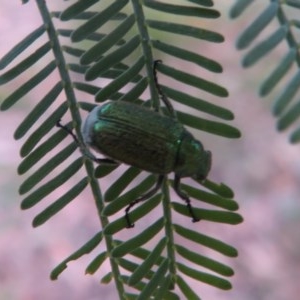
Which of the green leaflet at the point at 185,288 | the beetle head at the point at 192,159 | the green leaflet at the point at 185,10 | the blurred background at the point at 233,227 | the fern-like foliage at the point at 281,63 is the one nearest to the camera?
the fern-like foliage at the point at 281,63

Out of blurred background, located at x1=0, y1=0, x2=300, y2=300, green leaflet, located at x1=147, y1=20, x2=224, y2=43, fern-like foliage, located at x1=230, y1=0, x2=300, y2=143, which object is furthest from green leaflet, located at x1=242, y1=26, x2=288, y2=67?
blurred background, located at x1=0, y1=0, x2=300, y2=300

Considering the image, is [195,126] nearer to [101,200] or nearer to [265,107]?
[101,200]

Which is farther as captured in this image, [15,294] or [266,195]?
[266,195]

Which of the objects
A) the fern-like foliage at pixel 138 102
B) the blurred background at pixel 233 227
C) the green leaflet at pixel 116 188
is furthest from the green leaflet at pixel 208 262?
the blurred background at pixel 233 227

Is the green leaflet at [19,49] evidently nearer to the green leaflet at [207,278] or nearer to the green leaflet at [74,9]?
the green leaflet at [74,9]

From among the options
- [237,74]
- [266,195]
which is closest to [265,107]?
[237,74]

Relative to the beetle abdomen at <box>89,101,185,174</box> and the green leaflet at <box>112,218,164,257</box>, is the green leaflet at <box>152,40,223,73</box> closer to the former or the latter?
the beetle abdomen at <box>89,101,185,174</box>

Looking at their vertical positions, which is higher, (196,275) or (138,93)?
(138,93)

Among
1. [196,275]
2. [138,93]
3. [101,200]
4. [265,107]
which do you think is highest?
[265,107]
